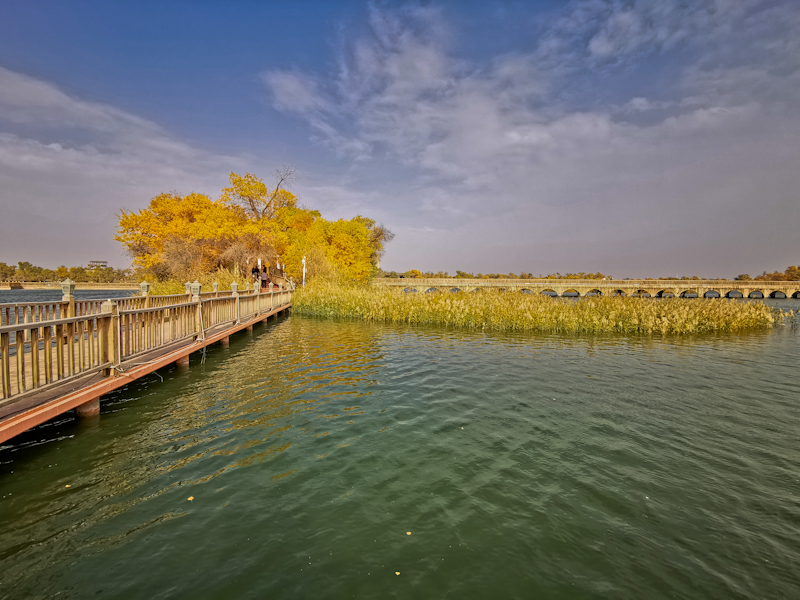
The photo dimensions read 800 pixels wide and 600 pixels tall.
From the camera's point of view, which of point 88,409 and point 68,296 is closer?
point 88,409

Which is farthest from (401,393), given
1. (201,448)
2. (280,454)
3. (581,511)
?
(581,511)

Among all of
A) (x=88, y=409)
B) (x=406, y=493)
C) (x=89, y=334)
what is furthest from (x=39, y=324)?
(x=406, y=493)

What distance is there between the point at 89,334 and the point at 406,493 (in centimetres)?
602

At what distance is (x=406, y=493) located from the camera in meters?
4.74

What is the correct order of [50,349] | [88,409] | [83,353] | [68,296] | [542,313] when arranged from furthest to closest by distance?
1. [542,313]
2. [68,296]
3. [88,409]
4. [83,353]
5. [50,349]

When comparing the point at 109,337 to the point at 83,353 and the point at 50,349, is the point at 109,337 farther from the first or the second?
the point at 50,349

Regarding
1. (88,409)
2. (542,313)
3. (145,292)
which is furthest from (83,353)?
(542,313)

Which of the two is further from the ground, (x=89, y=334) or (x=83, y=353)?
(x=89, y=334)

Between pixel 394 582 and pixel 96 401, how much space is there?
21.4ft

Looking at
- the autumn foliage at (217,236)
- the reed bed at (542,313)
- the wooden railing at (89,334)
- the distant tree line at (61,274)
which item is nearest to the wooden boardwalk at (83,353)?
the wooden railing at (89,334)

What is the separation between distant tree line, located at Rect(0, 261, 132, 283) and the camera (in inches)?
4210

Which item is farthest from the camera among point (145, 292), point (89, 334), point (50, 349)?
point (145, 292)

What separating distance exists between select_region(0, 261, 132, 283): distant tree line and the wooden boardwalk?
11744 cm

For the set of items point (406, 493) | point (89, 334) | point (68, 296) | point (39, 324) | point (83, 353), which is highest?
point (68, 296)
